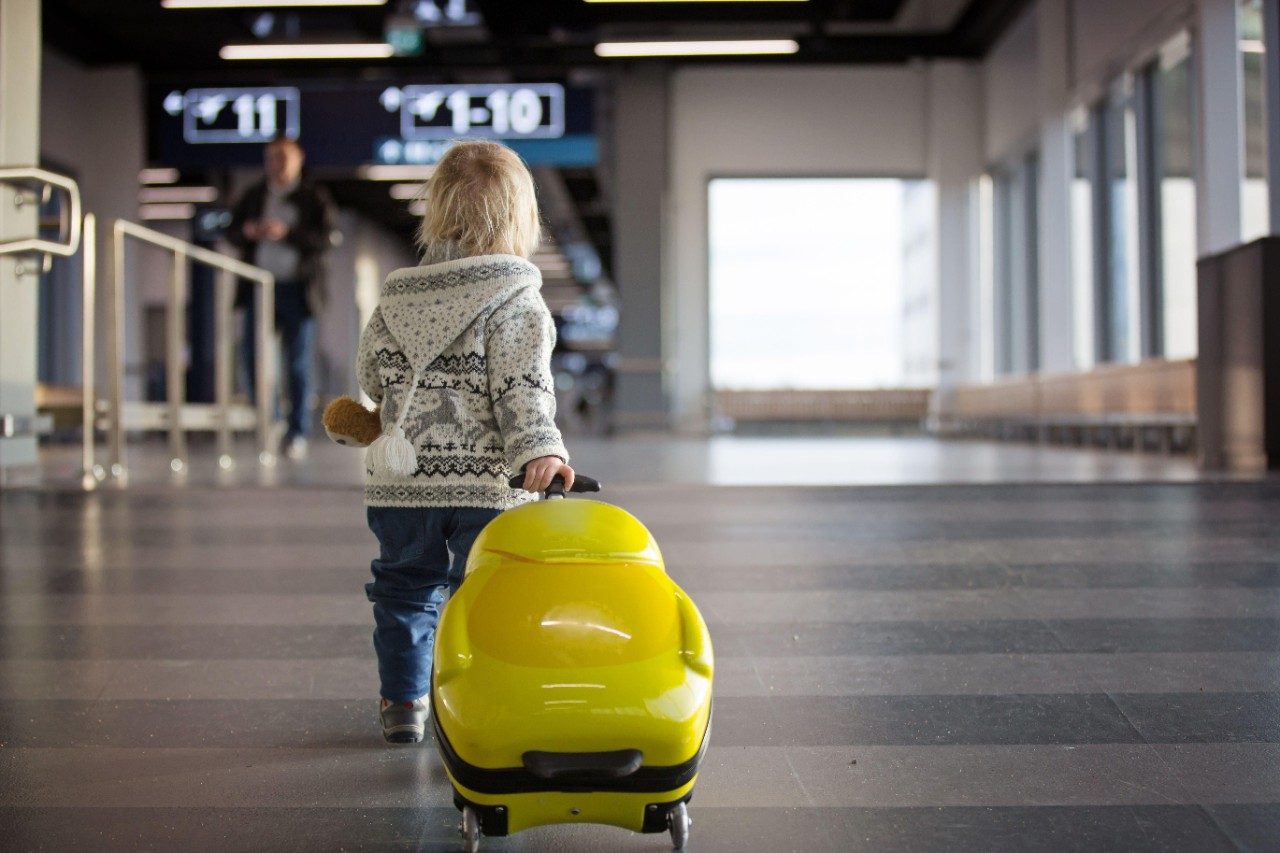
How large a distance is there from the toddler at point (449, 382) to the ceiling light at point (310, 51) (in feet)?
38.7

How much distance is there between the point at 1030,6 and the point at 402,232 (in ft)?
45.3

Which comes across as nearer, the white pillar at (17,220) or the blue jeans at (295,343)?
the white pillar at (17,220)

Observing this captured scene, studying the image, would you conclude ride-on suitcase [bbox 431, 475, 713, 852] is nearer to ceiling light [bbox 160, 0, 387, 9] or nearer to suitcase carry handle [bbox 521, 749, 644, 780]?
suitcase carry handle [bbox 521, 749, 644, 780]

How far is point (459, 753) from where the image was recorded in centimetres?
165

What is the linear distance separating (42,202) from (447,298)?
3446 mm

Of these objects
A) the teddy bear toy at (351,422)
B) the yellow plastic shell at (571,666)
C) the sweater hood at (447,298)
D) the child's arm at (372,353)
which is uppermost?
the sweater hood at (447,298)

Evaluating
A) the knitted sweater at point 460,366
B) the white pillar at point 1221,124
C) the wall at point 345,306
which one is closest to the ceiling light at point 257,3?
the white pillar at point 1221,124

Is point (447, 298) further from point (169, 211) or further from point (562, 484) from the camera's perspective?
point (169, 211)

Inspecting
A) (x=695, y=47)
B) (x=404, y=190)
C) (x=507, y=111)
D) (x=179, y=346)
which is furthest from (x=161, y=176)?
(x=179, y=346)

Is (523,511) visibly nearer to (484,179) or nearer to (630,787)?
(630,787)

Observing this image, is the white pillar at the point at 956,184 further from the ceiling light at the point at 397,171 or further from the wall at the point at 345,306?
the wall at the point at 345,306

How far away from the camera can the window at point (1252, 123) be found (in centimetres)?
892

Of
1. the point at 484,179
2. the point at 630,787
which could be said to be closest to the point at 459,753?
the point at 630,787

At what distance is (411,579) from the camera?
232cm
